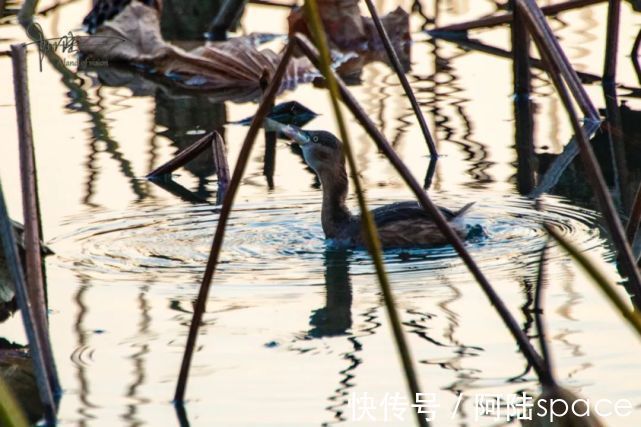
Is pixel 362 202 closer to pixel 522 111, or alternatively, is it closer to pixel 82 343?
pixel 82 343

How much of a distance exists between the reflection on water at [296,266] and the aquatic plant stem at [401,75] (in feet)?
0.43

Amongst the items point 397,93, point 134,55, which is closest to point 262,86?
point 397,93

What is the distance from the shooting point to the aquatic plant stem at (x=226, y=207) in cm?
380

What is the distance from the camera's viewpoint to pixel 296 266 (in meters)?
6.45

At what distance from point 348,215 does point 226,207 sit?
319 centimetres

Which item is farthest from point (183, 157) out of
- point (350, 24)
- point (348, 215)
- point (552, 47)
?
point (350, 24)

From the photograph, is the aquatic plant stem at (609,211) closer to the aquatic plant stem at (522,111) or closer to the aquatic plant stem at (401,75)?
the aquatic plant stem at (401,75)

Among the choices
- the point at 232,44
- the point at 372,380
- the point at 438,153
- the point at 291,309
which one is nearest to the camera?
the point at 372,380

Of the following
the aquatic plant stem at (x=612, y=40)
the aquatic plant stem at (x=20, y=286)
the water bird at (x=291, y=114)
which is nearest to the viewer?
the aquatic plant stem at (x=20, y=286)

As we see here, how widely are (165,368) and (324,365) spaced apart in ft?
1.87

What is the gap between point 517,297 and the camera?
18.7 feet

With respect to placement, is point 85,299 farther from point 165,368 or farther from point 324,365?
point 324,365

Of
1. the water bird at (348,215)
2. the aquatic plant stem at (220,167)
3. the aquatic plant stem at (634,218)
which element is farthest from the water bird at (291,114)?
the aquatic plant stem at (634,218)

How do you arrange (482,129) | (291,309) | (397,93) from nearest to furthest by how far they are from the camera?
(291,309) < (482,129) < (397,93)
